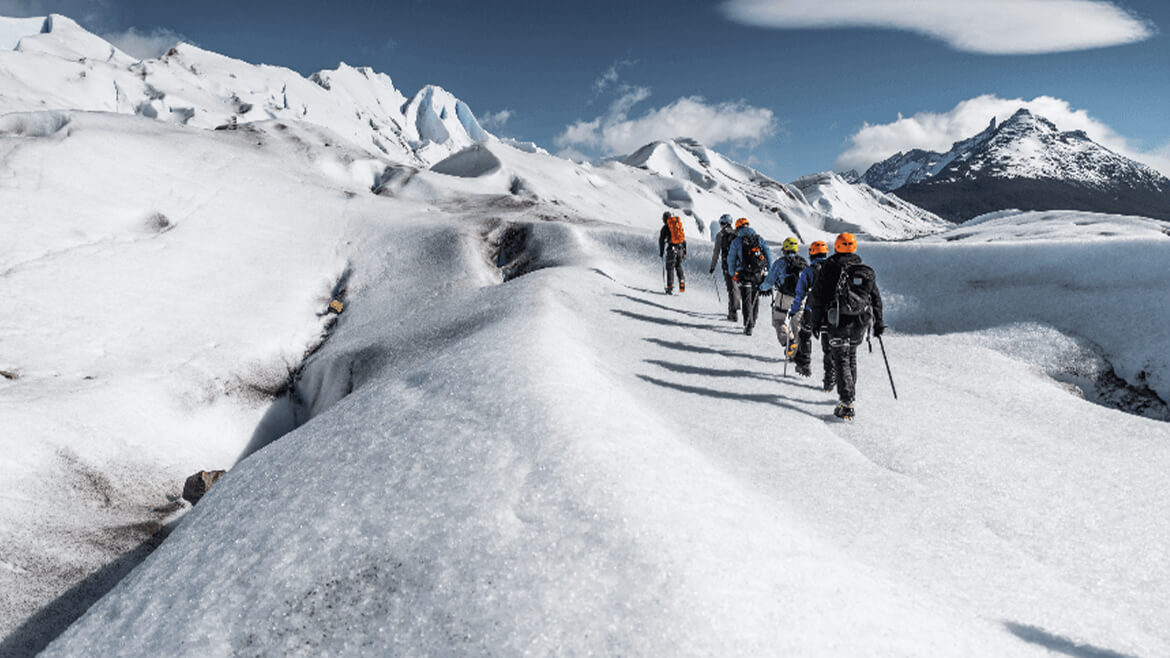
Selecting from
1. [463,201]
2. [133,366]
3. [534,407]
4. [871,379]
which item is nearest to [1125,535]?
[871,379]

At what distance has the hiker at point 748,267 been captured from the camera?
14.0m

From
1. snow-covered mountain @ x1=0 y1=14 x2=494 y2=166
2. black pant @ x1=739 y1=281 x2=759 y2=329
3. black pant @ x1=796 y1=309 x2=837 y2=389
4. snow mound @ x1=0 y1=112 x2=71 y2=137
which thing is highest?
snow-covered mountain @ x1=0 y1=14 x2=494 y2=166

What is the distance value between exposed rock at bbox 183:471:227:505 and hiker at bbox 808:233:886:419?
38.5 feet

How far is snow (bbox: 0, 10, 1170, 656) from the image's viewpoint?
4434 mm

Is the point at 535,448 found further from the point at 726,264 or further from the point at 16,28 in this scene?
the point at 16,28

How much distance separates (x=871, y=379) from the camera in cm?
1125

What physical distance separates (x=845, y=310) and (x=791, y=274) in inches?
121

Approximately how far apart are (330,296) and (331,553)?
58.7 ft

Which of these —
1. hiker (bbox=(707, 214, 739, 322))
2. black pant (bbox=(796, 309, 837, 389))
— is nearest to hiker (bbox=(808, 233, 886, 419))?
black pant (bbox=(796, 309, 837, 389))

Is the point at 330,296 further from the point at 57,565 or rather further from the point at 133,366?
the point at 57,565

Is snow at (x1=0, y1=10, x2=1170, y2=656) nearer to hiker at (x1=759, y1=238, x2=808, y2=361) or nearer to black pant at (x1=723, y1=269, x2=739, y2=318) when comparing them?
black pant at (x1=723, y1=269, x2=739, y2=318)

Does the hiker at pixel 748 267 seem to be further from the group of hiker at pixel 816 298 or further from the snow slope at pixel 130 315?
the snow slope at pixel 130 315

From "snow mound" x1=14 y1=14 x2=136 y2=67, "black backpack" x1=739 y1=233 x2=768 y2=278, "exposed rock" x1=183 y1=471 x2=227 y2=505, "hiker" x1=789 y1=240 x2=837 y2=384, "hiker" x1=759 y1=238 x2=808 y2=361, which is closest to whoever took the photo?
"hiker" x1=789 y1=240 x2=837 y2=384

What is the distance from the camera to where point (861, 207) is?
437ft
